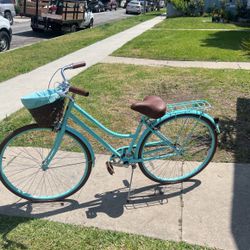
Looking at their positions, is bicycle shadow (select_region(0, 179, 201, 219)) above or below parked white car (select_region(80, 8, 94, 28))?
above

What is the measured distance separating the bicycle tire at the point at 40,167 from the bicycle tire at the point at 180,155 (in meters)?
0.68

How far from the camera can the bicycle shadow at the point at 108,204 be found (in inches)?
144

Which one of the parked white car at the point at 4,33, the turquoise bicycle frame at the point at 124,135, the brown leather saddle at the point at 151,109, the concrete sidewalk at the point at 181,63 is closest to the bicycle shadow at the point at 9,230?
the turquoise bicycle frame at the point at 124,135

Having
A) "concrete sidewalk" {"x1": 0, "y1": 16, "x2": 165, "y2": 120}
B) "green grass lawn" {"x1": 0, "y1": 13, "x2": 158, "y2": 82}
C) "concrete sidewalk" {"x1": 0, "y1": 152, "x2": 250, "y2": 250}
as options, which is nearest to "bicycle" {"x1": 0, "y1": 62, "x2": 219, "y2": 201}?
"concrete sidewalk" {"x1": 0, "y1": 152, "x2": 250, "y2": 250}

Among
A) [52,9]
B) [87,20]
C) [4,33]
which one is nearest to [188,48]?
[4,33]

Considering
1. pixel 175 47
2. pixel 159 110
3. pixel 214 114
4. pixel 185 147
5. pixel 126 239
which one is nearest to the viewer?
pixel 126 239

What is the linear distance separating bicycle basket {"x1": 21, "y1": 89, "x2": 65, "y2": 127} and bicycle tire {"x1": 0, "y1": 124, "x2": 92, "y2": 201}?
0.53ft

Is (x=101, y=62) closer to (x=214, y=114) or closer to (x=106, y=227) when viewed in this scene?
(x=214, y=114)

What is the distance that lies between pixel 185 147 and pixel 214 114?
7.78 ft

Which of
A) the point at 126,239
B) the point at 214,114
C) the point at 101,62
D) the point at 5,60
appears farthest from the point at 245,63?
the point at 126,239

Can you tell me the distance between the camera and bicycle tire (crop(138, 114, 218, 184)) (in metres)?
3.92

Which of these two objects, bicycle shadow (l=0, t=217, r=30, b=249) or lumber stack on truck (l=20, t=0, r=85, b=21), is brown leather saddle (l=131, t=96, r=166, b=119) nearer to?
bicycle shadow (l=0, t=217, r=30, b=249)

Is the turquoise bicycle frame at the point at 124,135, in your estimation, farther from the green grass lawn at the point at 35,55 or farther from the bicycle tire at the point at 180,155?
the green grass lawn at the point at 35,55

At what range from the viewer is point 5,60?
35.9 feet
